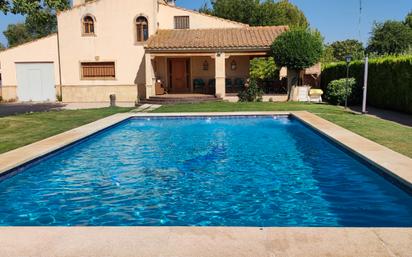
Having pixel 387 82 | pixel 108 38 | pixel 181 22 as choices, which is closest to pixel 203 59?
pixel 181 22

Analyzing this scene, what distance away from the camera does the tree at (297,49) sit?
22.5 metres

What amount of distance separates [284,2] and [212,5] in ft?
33.9

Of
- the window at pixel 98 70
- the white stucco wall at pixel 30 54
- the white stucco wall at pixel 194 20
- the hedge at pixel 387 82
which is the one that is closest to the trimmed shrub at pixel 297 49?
the hedge at pixel 387 82

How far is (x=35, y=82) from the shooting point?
2789 centimetres

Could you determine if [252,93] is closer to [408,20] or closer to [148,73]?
[148,73]

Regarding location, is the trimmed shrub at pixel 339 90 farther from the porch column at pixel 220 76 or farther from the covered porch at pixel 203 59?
the porch column at pixel 220 76

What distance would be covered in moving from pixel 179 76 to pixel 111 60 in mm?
4947

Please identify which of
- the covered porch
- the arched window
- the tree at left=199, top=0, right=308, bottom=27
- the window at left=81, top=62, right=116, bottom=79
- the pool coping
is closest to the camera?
the pool coping

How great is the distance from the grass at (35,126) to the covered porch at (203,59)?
781 cm

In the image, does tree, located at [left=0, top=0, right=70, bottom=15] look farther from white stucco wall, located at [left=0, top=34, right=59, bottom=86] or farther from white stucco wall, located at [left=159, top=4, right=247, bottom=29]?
white stucco wall, located at [left=159, top=4, right=247, bottom=29]

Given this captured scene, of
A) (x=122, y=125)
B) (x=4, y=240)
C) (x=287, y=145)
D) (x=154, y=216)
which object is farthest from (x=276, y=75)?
(x=4, y=240)

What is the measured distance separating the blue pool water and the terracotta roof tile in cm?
1343

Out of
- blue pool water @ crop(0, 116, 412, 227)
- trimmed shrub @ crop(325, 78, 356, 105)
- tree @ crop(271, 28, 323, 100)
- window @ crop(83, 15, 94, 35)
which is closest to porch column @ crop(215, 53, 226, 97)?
tree @ crop(271, 28, 323, 100)

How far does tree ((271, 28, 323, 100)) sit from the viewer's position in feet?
73.7
